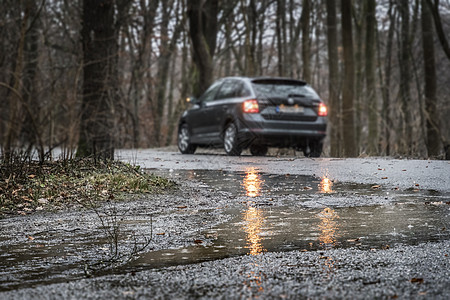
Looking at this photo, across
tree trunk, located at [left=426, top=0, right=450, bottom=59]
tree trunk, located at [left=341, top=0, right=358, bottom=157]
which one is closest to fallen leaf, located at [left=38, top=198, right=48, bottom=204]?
tree trunk, located at [left=341, top=0, right=358, bottom=157]

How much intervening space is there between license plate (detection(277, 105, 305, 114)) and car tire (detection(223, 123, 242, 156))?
1.17 metres

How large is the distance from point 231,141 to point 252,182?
6.45 m

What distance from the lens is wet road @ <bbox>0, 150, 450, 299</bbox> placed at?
3.66 meters

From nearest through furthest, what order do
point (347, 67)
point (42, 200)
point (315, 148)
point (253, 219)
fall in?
point (253, 219) → point (42, 200) → point (315, 148) → point (347, 67)

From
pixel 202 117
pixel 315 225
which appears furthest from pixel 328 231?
pixel 202 117

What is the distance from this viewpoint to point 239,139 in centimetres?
1576

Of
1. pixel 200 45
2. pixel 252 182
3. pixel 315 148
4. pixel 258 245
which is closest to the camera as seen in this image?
pixel 258 245

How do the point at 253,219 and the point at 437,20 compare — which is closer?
the point at 253,219

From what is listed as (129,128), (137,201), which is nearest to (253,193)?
(137,201)

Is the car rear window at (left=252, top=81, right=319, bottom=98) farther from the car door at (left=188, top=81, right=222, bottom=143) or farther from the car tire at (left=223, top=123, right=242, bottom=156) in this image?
the car door at (left=188, top=81, right=222, bottom=143)

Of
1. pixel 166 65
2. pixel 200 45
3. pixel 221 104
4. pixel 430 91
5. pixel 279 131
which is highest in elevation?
pixel 166 65

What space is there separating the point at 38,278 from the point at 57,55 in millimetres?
34123

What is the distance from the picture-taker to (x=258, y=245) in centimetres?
494

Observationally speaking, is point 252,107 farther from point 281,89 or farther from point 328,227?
point 328,227
